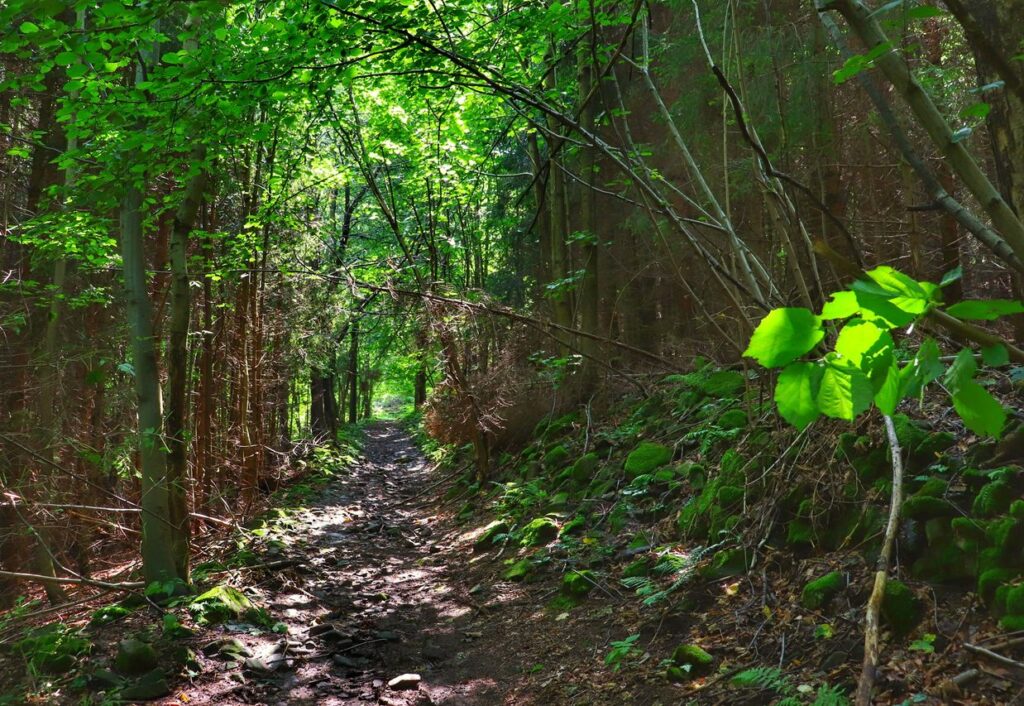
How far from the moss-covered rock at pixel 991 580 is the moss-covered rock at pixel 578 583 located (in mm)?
3098

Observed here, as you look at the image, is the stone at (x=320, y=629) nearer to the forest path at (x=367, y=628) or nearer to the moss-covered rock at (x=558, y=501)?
the forest path at (x=367, y=628)

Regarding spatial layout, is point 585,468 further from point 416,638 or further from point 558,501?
point 416,638

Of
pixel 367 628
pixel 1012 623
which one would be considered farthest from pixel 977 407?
pixel 367 628

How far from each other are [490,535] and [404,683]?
3.52 meters

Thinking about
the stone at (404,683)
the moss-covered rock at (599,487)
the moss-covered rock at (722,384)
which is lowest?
the stone at (404,683)

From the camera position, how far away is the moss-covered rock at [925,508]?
4.00 m

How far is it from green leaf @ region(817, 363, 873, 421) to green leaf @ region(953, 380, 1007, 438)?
0.41ft

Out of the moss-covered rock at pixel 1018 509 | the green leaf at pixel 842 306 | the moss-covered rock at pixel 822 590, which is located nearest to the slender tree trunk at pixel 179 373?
the moss-covered rock at pixel 822 590

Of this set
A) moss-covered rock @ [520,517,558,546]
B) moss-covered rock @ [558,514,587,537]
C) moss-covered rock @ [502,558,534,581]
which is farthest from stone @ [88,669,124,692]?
moss-covered rock @ [558,514,587,537]

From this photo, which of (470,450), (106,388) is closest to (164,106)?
(106,388)

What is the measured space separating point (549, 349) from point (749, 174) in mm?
4335

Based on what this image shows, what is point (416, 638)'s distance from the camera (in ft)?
20.7

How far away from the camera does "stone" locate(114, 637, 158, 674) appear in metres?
5.38

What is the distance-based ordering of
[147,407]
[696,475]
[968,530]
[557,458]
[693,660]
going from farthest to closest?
[557,458]
[147,407]
[696,475]
[693,660]
[968,530]
